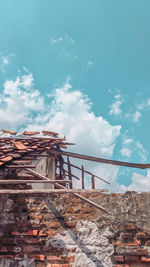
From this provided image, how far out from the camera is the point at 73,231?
3.23m

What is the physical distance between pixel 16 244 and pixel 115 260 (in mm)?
1751

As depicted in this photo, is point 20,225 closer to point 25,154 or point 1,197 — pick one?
point 1,197

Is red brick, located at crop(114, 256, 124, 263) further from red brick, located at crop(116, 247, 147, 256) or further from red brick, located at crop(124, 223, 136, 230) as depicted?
red brick, located at crop(124, 223, 136, 230)

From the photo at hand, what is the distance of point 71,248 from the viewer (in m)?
3.10

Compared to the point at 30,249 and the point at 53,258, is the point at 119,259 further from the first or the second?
the point at 30,249

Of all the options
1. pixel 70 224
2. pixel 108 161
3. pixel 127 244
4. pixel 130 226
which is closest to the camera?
pixel 127 244

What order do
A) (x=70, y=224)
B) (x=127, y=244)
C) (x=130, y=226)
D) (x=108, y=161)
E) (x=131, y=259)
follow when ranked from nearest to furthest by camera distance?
1. (x=131, y=259)
2. (x=127, y=244)
3. (x=130, y=226)
4. (x=70, y=224)
5. (x=108, y=161)

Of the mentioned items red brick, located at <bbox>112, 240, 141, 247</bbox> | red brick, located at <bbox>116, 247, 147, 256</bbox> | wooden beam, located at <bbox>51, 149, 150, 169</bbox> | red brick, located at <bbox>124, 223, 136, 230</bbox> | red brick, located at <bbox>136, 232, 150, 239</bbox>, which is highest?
wooden beam, located at <bbox>51, 149, 150, 169</bbox>

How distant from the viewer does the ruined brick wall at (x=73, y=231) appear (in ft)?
9.87

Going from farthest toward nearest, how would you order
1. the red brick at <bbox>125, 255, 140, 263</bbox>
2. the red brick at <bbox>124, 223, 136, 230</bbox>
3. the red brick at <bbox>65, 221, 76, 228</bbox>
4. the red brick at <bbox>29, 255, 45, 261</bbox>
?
the red brick at <bbox>65, 221, 76, 228</bbox> → the red brick at <bbox>124, 223, 136, 230</bbox> → the red brick at <bbox>29, 255, 45, 261</bbox> → the red brick at <bbox>125, 255, 140, 263</bbox>

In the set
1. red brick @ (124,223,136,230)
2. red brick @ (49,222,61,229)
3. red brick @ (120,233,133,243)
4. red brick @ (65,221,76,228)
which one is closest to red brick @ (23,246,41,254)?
red brick @ (49,222,61,229)

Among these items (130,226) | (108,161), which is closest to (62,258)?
(130,226)

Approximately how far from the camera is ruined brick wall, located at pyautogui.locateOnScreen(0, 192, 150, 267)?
301 cm

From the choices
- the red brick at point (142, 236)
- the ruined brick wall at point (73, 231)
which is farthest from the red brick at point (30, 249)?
the red brick at point (142, 236)
